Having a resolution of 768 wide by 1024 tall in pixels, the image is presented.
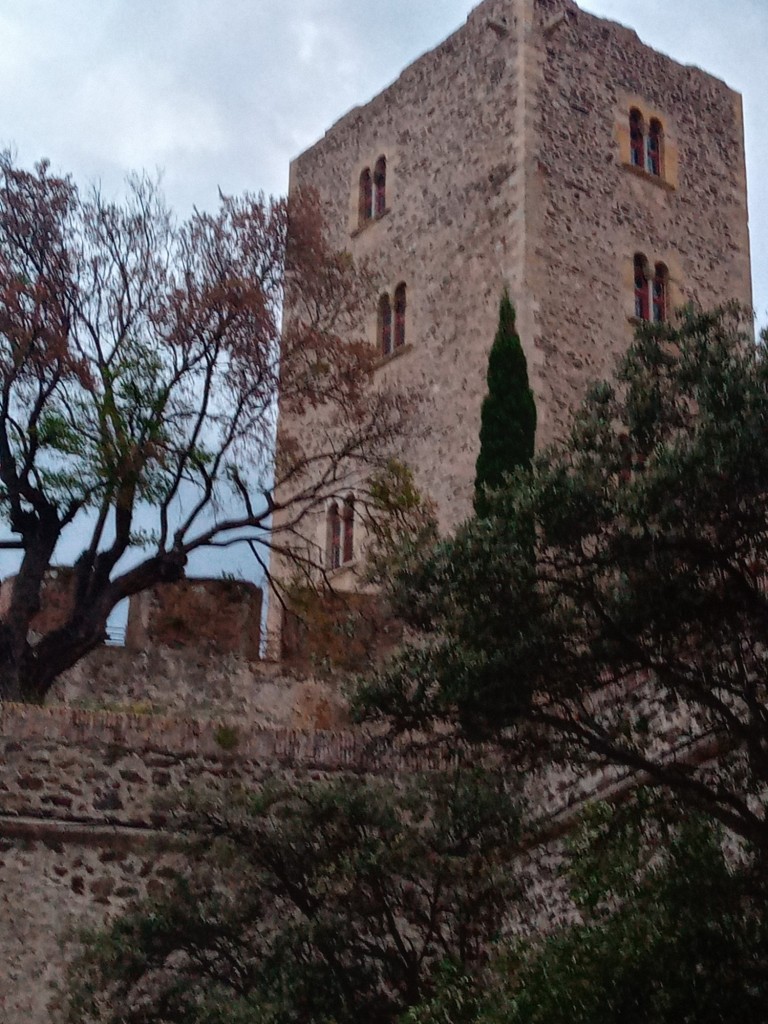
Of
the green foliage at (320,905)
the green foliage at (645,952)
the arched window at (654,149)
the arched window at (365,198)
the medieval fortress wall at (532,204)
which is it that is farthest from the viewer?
the arched window at (365,198)

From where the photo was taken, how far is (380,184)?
912 inches

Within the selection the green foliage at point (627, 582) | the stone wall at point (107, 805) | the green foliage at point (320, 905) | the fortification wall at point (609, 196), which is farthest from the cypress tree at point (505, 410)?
the green foliage at point (627, 582)

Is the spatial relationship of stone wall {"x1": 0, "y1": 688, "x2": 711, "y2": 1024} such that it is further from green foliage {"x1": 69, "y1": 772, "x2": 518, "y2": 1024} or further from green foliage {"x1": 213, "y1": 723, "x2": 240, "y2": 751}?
green foliage {"x1": 69, "y1": 772, "x2": 518, "y2": 1024}

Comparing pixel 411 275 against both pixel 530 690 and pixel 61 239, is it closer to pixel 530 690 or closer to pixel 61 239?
pixel 61 239

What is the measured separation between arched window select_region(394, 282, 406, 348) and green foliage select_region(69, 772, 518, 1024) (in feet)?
41.7

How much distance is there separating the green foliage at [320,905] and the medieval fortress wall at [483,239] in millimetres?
2136

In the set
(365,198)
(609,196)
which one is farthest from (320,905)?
(365,198)

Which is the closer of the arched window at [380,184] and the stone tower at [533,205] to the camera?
the stone tower at [533,205]

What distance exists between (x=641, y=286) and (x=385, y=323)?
385 centimetres

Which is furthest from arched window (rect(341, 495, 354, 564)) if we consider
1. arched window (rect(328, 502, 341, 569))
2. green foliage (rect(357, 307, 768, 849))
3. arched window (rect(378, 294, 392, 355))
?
green foliage (rect(357, 307, 768, 849))

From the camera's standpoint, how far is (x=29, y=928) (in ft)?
34.3

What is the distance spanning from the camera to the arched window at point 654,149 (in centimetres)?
2239

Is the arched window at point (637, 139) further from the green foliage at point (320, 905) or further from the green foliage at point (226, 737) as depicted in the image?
the green foliage at point (320, 905)

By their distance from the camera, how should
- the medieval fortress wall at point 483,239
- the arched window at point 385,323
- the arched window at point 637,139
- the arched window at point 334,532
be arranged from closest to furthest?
the medieval fortress wall at point 483,239, the arched window at point 334,532, the arched window at point 385,323, the arched window at point 637,139
